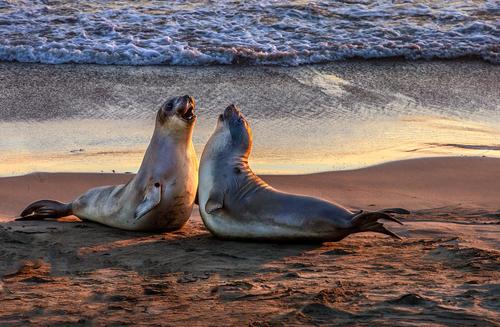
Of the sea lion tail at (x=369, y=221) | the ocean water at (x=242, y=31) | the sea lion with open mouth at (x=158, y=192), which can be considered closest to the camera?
the sea lion tail at (x=369, y=221)

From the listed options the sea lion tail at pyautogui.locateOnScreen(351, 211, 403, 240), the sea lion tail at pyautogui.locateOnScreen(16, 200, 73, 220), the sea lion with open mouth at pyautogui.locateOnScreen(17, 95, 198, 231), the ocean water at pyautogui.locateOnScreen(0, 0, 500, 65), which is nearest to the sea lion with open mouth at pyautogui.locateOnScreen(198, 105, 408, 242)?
the sea lion tail at pyautogui.locateOnScreen(351, 211, 403, 240)

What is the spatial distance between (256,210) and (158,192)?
2.40 feet

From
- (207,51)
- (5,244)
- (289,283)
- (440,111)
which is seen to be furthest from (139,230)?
Answer: (207,51)

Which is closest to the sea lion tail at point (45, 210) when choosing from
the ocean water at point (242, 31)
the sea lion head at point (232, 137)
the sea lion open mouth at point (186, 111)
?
the sea lion open mouth at point (186, 111)

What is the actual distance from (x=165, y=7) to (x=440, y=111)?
562cm

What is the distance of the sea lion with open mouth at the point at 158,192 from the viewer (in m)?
6.45

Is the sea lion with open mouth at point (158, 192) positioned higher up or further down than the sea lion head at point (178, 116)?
further down

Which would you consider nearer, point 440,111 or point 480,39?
point 440,111

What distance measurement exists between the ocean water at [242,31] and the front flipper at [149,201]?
6.32m

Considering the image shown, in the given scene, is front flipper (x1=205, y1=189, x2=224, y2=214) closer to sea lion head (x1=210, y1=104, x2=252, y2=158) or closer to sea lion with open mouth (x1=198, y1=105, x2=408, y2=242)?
sea lion with open mouth (x1=198, y1=105, x2=408, y2=242)

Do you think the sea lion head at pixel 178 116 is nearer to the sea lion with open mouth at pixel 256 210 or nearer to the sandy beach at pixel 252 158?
the sandy beach at pixel 252 158

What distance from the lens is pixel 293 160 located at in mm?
8633

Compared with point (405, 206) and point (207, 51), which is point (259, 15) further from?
point (405, 206)

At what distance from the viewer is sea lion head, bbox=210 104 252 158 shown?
655 centimetres
